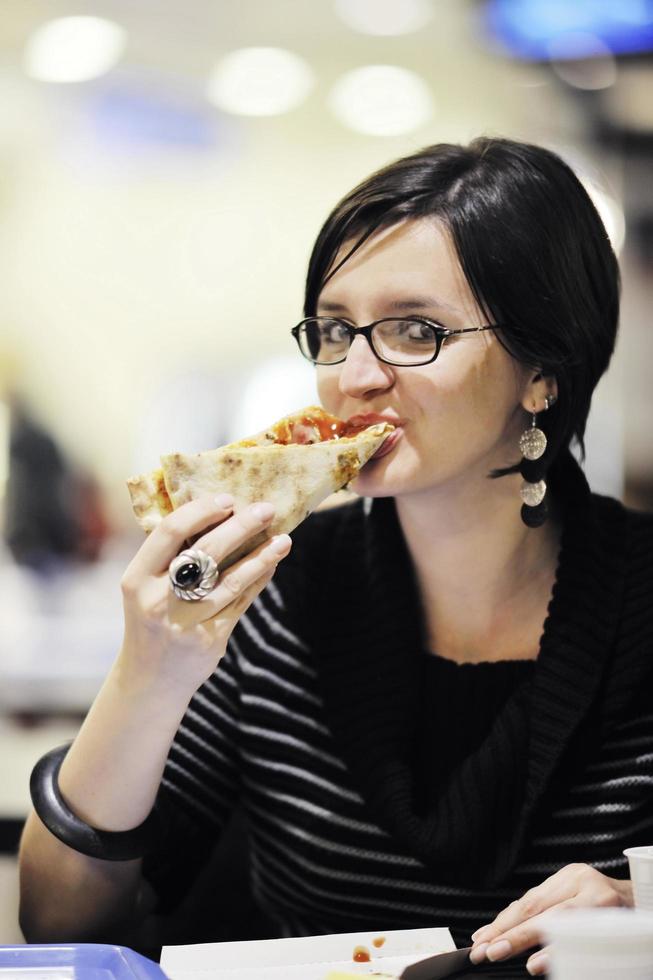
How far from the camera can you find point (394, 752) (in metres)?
1.72

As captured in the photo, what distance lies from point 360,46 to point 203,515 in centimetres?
550

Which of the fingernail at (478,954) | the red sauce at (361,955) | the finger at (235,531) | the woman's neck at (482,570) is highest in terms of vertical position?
the finger at (235,531)

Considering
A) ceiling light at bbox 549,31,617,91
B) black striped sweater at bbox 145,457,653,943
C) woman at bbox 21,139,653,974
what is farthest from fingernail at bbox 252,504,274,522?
ceiling light at bbox 549,31,617,91

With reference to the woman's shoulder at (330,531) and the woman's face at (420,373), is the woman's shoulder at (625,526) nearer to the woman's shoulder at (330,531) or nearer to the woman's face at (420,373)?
the woman's face at (420,373)

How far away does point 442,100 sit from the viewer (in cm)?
621

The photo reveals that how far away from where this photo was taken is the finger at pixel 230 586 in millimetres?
1336

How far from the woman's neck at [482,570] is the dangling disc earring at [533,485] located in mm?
58

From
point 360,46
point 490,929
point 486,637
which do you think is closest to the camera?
point 490,929

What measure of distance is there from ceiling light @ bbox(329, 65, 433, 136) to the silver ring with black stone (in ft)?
17.9

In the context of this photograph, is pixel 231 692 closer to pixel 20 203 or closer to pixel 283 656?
pixel 283 656

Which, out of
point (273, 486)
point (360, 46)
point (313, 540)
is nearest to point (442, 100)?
point (360, 46)

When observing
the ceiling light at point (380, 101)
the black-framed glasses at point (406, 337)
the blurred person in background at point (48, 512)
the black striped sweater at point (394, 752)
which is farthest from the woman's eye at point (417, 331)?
the ceiling light at point (380, 101)

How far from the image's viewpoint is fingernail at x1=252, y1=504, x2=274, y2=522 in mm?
1343

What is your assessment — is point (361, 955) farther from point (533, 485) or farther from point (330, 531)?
point (330, 531)
